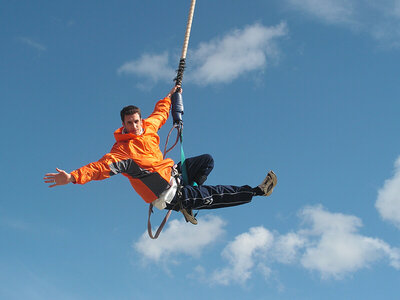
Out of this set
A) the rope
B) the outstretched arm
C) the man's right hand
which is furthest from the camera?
the man's right hand

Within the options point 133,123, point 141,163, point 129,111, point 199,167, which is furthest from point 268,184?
point 129,111

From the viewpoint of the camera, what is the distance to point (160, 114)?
972 centimetres

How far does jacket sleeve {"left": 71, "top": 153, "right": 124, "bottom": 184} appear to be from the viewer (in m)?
7.69

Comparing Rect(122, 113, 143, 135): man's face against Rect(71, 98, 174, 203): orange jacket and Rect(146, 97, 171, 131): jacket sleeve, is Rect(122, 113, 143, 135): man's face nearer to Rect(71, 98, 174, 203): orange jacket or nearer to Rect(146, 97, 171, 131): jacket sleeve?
Rect(71, 98, 174, 203): orange jacket

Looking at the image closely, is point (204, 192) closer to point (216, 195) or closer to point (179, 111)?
point (216, 195)

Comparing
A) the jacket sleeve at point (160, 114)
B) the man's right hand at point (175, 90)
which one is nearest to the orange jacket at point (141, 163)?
the jacket sleeve at point (160, 114)

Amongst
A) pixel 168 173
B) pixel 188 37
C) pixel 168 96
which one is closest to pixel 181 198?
pixel 168 173

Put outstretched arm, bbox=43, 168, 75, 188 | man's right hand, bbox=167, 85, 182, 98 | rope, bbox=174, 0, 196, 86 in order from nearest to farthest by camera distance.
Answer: outstretched arm, bbox=43, 168, 75, 188, rope, bbox=174, 0, 196, 86, man's right hand, bbox=167, 85, 182, 98

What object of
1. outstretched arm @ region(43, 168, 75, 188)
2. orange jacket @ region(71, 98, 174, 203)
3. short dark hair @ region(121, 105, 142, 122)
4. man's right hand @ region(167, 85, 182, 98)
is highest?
man's right hand @ region(167, 85, 182, 98)

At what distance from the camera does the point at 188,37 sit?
30.9 feet

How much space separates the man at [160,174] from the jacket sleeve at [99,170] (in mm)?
20

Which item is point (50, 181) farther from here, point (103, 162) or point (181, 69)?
point (181, 69)

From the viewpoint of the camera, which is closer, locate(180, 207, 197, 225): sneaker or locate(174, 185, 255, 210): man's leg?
locate(174, 185, 255, 210): man's leg

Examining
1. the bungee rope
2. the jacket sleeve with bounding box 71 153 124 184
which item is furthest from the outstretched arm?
the bungee rope
